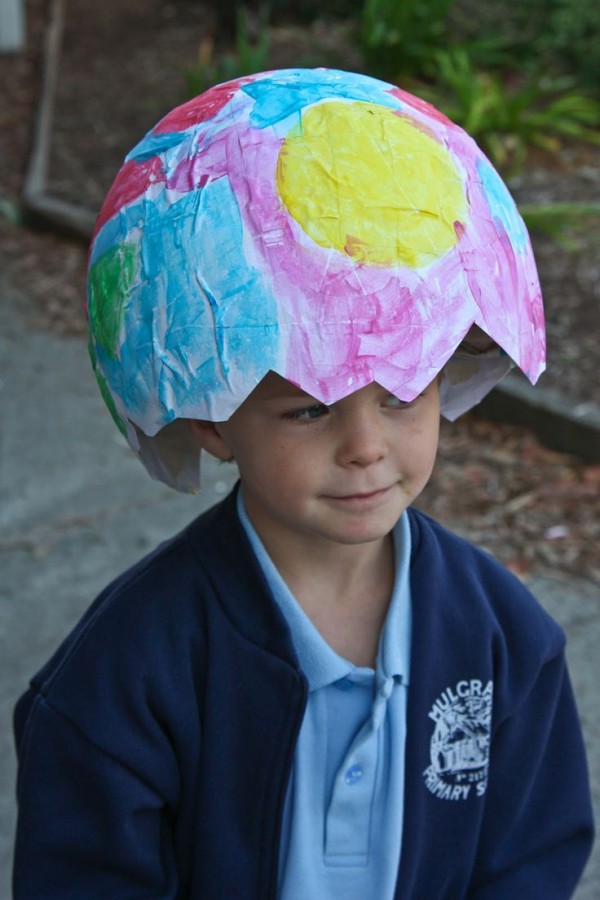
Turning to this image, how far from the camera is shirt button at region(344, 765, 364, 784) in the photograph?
1.85 meters

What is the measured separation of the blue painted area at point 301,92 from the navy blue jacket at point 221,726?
62 cm

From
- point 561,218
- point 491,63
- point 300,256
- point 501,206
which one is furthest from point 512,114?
point 300,256

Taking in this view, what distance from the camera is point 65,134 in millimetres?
7559

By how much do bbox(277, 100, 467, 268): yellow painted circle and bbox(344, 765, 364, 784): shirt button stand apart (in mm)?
759

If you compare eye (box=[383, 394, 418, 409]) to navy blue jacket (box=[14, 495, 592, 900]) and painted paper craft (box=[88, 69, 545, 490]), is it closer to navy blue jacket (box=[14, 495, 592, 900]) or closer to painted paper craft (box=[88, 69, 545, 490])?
painted paper craft (box=[88, 69, 545, 490])

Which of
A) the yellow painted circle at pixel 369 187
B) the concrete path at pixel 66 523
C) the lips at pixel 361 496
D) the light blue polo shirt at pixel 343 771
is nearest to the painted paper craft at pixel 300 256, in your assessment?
the yellow painted circle at pixel 369 187

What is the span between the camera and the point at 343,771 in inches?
72.4

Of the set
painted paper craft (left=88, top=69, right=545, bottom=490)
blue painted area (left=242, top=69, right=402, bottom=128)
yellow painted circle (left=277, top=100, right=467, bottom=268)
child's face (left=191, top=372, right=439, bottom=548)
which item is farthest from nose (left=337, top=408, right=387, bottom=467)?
blue painted area (left=242, top=69, right=402, bottom=128)

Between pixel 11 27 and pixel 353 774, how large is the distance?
28.9ft

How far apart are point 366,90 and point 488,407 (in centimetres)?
290

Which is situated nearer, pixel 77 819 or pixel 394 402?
pixel 394 402

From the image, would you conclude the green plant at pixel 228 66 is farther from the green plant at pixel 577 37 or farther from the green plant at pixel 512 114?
the green plant at pixel 577 37

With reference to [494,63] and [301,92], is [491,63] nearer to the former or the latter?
[494,63]

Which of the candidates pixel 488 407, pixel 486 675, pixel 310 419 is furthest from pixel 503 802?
pixel 488 407
